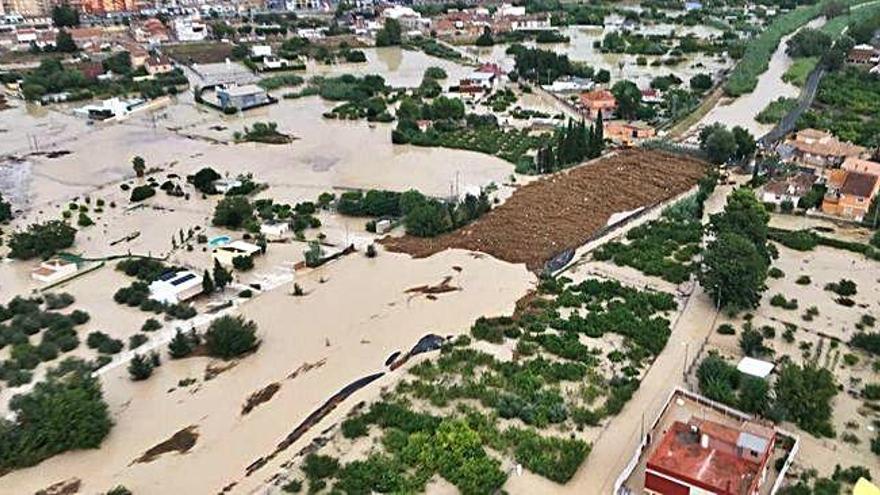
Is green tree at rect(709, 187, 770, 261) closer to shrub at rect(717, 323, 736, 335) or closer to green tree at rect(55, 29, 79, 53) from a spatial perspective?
shrub at rect(717, 323, 736, 335)

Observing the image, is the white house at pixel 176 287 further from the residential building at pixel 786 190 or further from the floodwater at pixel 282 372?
the residential building at pixel 786 190

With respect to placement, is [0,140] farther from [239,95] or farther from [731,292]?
[731,292]

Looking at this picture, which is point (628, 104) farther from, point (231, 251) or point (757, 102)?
point (231, 251)

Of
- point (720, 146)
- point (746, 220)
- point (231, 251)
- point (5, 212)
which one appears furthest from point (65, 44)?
point (746, 220)

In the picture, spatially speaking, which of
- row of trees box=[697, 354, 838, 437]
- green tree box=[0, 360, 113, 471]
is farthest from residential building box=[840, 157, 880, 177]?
green tree box=[0, 360, 113, 471]

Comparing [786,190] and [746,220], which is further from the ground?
[746,220]
